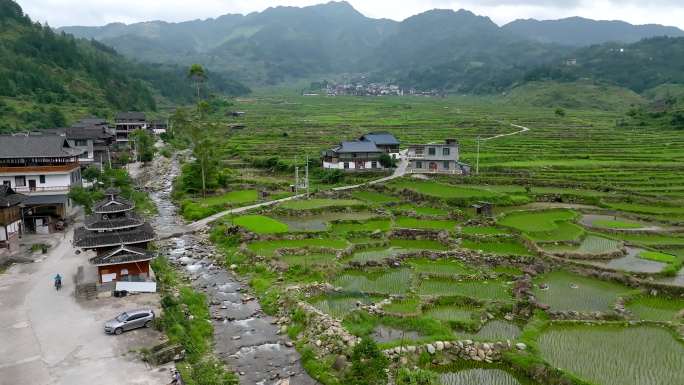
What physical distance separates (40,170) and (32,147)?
7.37 feet

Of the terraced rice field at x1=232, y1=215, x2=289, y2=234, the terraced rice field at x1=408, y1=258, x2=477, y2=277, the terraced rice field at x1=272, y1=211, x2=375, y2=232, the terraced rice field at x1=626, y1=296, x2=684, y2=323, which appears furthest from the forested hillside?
the terraced rice field at x1=626, y1=296, x2=684, y2=323

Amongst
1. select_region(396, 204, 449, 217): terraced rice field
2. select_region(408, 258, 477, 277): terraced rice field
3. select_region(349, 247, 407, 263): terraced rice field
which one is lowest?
select_region(408, 258, 477, 277): terraced rice field

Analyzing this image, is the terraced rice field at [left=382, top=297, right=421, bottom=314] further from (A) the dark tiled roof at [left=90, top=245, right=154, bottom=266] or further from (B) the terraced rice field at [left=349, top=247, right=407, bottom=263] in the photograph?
(A) the dark tiled roof at [left=90, top=245, right=154, bottom=266]

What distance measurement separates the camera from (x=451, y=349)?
21562 millimetres

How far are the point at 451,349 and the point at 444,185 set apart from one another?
107 ft

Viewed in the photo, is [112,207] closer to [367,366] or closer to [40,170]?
[40,170]

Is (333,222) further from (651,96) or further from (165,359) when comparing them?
(651,96)

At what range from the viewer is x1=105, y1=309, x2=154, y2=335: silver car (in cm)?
2311

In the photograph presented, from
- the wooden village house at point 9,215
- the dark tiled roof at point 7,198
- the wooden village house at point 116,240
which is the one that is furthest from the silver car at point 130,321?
the dark tiled roof at point 7,198

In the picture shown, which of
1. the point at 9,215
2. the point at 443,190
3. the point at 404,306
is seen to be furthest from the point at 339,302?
the point at 443,190

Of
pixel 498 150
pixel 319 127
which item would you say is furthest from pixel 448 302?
pixel 319 127

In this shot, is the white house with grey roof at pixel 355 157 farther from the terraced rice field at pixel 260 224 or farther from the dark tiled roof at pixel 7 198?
the dark tiled roof at pixel 7 198

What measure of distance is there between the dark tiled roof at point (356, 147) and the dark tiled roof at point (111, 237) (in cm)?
3304

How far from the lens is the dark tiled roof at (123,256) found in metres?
27.8
